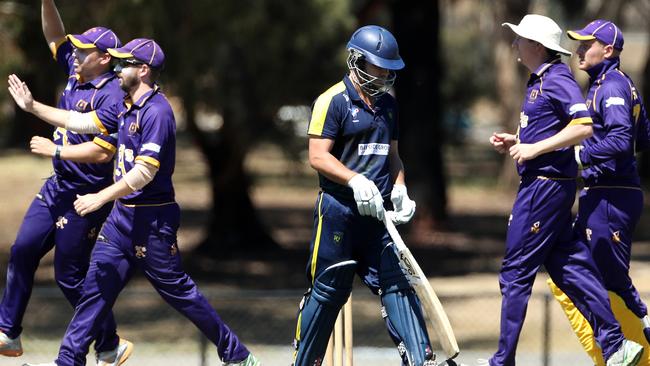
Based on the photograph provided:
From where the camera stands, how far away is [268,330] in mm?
15023

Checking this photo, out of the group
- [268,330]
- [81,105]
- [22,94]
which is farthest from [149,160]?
[268,330]

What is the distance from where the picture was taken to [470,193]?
3356 centimetres

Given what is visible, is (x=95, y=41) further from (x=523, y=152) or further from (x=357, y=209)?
(x=523, y=152)

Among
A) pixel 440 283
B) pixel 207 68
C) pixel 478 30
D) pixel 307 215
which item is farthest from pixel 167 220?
pixel 478 30

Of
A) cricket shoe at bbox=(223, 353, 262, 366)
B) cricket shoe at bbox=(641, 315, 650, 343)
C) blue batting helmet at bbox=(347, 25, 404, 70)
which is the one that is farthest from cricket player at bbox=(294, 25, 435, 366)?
cricket shoe at bbox=(641, 315, 650, 343)

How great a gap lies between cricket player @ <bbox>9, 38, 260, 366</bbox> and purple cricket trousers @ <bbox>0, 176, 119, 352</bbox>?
13.8 inches

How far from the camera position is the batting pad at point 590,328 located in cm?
797

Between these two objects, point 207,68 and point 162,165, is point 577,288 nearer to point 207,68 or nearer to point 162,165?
point 162,165

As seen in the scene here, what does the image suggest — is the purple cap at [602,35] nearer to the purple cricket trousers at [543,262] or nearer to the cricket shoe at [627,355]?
the purple cricket trousers at [543,262]

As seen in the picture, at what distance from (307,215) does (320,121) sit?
68.3 feet

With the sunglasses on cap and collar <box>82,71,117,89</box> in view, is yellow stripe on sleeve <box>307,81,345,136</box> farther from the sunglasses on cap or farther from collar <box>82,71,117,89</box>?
collar <box>82,71,117,89</box>

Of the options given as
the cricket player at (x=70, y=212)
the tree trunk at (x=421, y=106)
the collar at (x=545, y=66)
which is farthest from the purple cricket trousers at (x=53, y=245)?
the tree trunk at (x=421, y=106)

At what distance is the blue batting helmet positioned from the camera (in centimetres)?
679

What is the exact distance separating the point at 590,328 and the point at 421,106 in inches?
550
